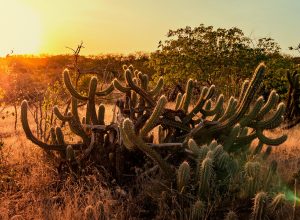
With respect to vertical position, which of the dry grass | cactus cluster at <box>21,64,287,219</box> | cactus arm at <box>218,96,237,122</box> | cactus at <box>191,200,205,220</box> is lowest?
the dry grass

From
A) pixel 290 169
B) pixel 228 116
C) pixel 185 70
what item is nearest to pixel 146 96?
pixel 228 116

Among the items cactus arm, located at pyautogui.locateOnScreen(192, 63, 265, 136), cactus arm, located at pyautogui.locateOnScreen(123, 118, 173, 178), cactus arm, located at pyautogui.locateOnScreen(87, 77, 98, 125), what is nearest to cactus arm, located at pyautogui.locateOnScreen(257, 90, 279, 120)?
cactus arm, located at pyautogui.locateOnScreen(192, 63, 265, 136)

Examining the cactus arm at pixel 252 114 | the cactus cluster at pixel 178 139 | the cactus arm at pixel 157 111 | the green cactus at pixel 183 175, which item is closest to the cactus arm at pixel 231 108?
the cactus cluster at pixel 178 139

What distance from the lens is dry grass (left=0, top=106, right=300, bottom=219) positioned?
4.20m

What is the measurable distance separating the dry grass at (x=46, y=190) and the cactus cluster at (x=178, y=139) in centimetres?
29

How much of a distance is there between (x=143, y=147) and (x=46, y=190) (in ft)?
4.86

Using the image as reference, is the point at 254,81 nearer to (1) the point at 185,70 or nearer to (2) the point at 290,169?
(2) the point at 290,169

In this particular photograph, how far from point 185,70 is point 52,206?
1248 centimetres

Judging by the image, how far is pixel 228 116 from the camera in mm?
5156

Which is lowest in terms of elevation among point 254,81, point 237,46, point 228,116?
point 228,116

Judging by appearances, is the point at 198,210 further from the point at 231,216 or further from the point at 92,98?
the point at 92,98

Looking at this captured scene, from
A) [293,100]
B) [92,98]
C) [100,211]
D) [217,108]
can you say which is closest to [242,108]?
[217,108]

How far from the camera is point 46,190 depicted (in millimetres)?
4945

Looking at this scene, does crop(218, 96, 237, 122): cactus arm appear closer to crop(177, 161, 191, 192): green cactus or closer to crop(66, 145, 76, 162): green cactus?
crop(177, 161, 191, 192): green cactus
